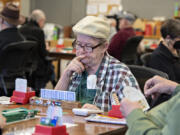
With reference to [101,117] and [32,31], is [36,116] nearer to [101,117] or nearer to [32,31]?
[101,117]

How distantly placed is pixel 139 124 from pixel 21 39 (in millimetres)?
3498

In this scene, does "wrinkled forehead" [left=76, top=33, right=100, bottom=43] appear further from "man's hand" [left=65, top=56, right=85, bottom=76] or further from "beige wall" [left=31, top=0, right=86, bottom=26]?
"beige wall" [left=31, top=0, right=86, bottom=26]

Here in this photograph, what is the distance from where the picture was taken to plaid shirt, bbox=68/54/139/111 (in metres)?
2.34

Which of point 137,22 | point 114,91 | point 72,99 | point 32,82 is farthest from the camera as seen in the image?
point 137,22

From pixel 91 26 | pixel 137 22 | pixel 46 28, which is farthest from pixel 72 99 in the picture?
pixel 137 22

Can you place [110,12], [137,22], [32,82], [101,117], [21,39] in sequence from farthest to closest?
1. [110,12]
2. [137,22]
3. [32,82]
4. [21,39]
5. [101,117]

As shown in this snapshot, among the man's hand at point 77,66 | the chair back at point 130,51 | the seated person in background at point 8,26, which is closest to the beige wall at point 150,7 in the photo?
the chair back at point 130,51

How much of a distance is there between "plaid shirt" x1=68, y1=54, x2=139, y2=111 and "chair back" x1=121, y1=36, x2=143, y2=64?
131 inches

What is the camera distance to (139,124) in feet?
4.51

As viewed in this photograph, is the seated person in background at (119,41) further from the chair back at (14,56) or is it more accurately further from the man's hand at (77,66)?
the man's hand at (77,66)

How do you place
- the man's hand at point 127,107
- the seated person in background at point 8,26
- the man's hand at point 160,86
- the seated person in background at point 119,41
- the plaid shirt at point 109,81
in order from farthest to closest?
the seated person in background at point 119,41, the seated person in background at point 8,26, the plaid shirt at point 109,81, the man's hand at point 160,86, the man's hand at point 127,107

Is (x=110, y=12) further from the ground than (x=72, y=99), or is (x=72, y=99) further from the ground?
(x=110, y=12)

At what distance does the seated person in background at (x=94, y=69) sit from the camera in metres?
2.36

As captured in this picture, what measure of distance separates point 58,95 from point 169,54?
1.86 metres
